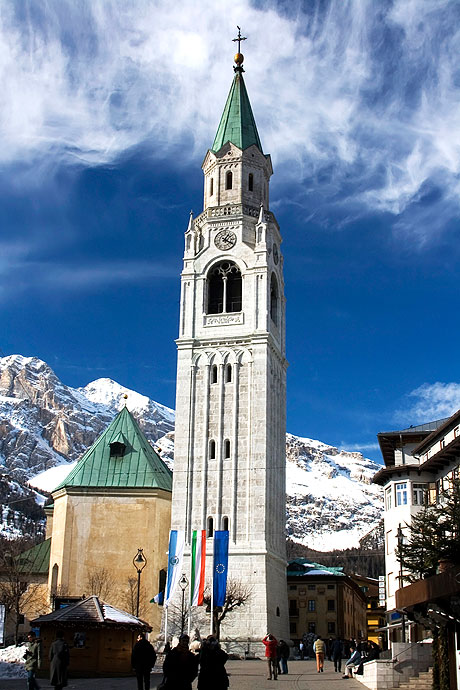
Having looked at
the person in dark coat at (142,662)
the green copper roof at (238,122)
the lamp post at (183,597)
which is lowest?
the person in dark coat at (142,662)

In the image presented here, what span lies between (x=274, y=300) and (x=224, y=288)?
18.7 feet

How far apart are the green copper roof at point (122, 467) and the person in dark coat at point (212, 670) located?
55.6 metres

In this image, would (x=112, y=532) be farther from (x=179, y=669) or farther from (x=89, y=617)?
(x=179, y=669)

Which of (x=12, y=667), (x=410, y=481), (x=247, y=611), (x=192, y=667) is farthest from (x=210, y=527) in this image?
(x=192, y=667)

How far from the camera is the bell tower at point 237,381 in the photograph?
6906cm

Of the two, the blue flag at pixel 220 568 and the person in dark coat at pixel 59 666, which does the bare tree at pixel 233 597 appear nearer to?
the blue flag at pixel 220 568

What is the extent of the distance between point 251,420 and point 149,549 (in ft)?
44.1

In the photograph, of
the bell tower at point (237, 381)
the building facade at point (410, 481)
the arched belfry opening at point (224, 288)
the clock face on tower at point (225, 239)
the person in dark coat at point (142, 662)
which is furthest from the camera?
the clock face on tower at point (225, 239)

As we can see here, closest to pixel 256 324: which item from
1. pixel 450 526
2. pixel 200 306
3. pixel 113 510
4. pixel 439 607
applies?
pixel 200 306

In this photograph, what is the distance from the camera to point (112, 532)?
240 ft

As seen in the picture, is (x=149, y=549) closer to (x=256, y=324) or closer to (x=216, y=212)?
(x=256, y=324)

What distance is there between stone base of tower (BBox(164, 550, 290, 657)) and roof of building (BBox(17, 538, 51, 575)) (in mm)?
15970

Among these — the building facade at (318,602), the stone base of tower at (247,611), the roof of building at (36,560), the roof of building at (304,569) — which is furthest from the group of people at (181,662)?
the building facade at (318,602)

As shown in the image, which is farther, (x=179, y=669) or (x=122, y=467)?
(x=122, y=467)
